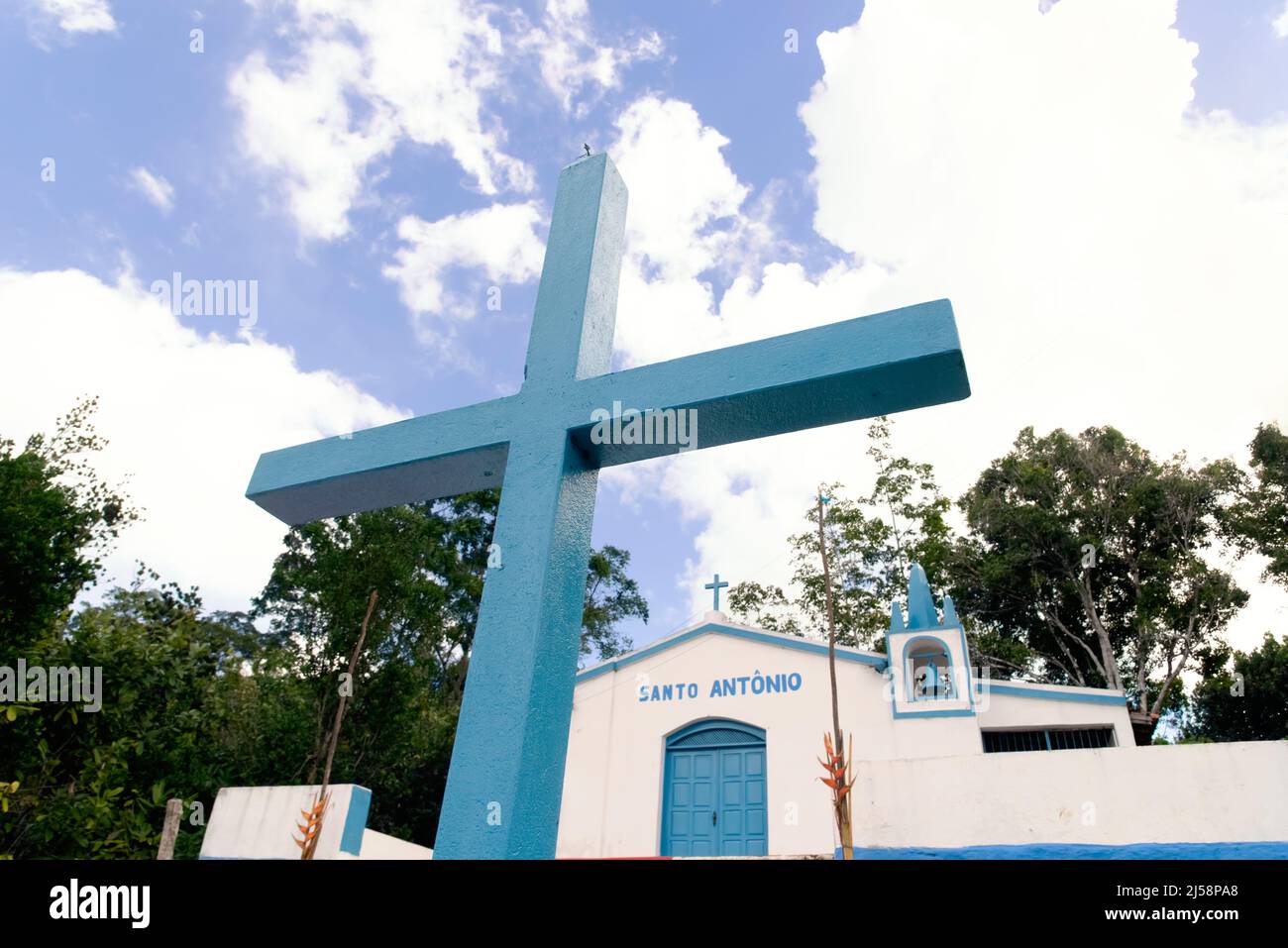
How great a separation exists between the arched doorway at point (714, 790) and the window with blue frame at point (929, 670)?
2.30 m

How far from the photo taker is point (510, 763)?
181 centimetres

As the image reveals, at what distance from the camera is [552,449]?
2.23 metres

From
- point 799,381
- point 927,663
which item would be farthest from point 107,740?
point 927,663

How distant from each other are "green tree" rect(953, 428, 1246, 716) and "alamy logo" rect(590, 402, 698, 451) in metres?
22.5

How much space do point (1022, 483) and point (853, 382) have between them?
79.3ft

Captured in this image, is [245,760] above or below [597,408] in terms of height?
above

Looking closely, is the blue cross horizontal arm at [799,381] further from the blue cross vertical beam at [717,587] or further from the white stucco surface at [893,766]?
the blue cross vertical beam at [717,587]

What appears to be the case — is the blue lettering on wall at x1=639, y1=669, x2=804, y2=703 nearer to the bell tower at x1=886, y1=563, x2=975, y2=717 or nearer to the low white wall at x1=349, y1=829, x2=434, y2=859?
the bell tower at x1=886, y1=563, x2=975, y2=717
